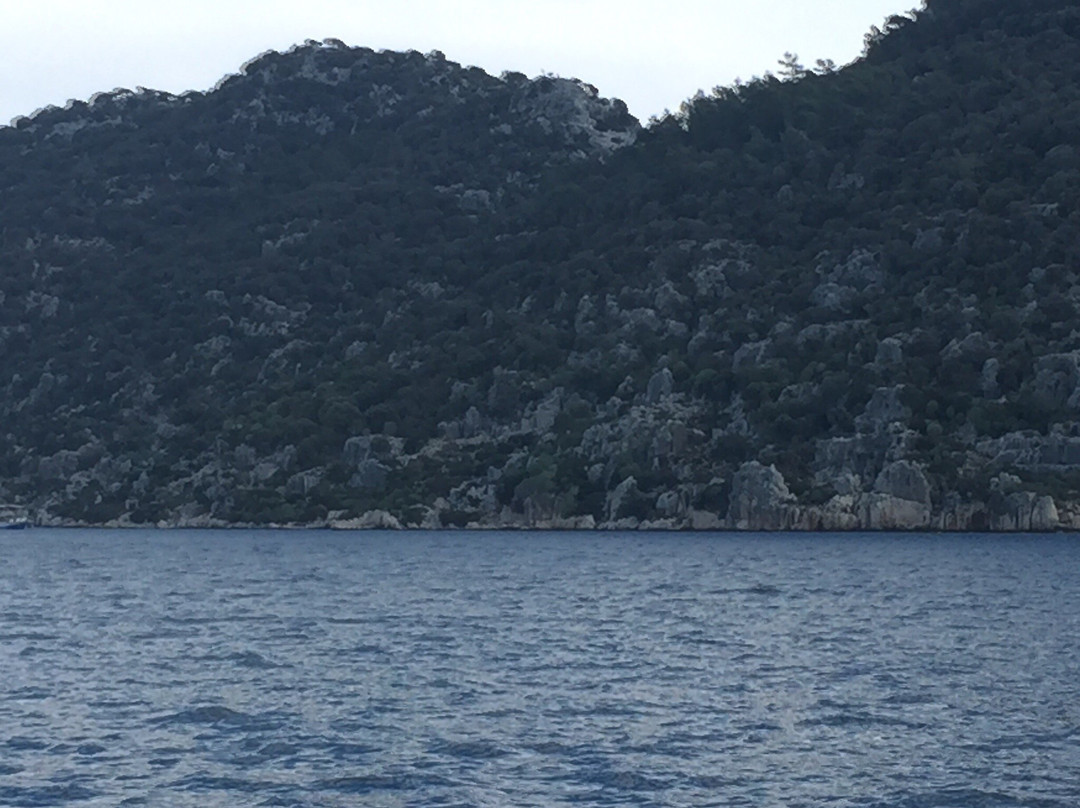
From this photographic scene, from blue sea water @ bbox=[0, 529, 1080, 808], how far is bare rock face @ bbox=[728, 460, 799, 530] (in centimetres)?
4680

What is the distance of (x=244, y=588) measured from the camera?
3703 inches

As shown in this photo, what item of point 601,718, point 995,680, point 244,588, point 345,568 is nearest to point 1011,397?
point 345,568

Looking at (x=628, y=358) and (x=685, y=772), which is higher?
(x=628, y=358)

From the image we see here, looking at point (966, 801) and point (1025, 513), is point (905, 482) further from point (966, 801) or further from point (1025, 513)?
point (966, 801)

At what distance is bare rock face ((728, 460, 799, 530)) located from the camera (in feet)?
495

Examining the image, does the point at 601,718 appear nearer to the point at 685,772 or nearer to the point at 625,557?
the point at 685,772

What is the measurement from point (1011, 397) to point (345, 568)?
237 ft

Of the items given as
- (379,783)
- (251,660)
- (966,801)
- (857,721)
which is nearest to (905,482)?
(251,660)

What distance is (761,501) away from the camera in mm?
153125

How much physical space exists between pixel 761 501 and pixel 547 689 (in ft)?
342

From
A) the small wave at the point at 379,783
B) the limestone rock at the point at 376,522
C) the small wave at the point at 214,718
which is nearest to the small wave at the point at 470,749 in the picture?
the small wave at the point at 379,783

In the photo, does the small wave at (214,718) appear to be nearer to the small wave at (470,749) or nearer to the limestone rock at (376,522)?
the small wave at (470,749)

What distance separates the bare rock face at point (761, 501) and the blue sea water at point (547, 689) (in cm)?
4680

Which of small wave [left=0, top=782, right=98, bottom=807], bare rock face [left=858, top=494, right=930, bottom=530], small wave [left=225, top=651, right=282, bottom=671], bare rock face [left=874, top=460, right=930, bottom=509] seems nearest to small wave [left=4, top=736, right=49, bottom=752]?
small wave [left=0, top=782, right=98, bottom=807]
